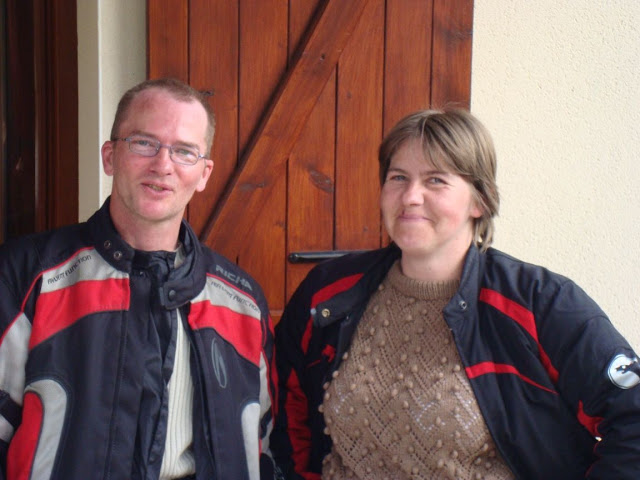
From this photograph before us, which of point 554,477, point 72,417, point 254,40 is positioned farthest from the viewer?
point 254,40

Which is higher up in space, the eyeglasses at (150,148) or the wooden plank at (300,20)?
the wooden plank at (300,20)

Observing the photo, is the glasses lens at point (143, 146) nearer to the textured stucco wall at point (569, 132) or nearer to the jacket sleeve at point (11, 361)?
the jacket sleeve at point (11, 361)

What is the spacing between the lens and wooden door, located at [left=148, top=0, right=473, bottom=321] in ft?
8.04

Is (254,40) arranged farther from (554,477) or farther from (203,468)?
(554,477)

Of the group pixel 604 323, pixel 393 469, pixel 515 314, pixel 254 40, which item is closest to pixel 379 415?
pixel 393 469

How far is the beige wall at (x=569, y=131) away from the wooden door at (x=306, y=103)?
0.90 feet

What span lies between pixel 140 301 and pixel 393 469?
2.57 ft

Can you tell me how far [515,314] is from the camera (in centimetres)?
183

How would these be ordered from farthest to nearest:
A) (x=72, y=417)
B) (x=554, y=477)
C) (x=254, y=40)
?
(x=254, y=40) → (x=554, y=477) → (x=72, y=417)

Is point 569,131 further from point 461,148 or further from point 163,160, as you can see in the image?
point 163,160

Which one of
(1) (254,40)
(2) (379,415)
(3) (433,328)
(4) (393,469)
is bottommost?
(4) (393,469)

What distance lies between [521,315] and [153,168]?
1017 mm

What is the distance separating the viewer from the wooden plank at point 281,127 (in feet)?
8.14

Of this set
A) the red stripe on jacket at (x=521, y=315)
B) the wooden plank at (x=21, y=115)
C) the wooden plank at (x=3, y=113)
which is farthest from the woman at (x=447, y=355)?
the wooden plank at (x=3, y=113)
